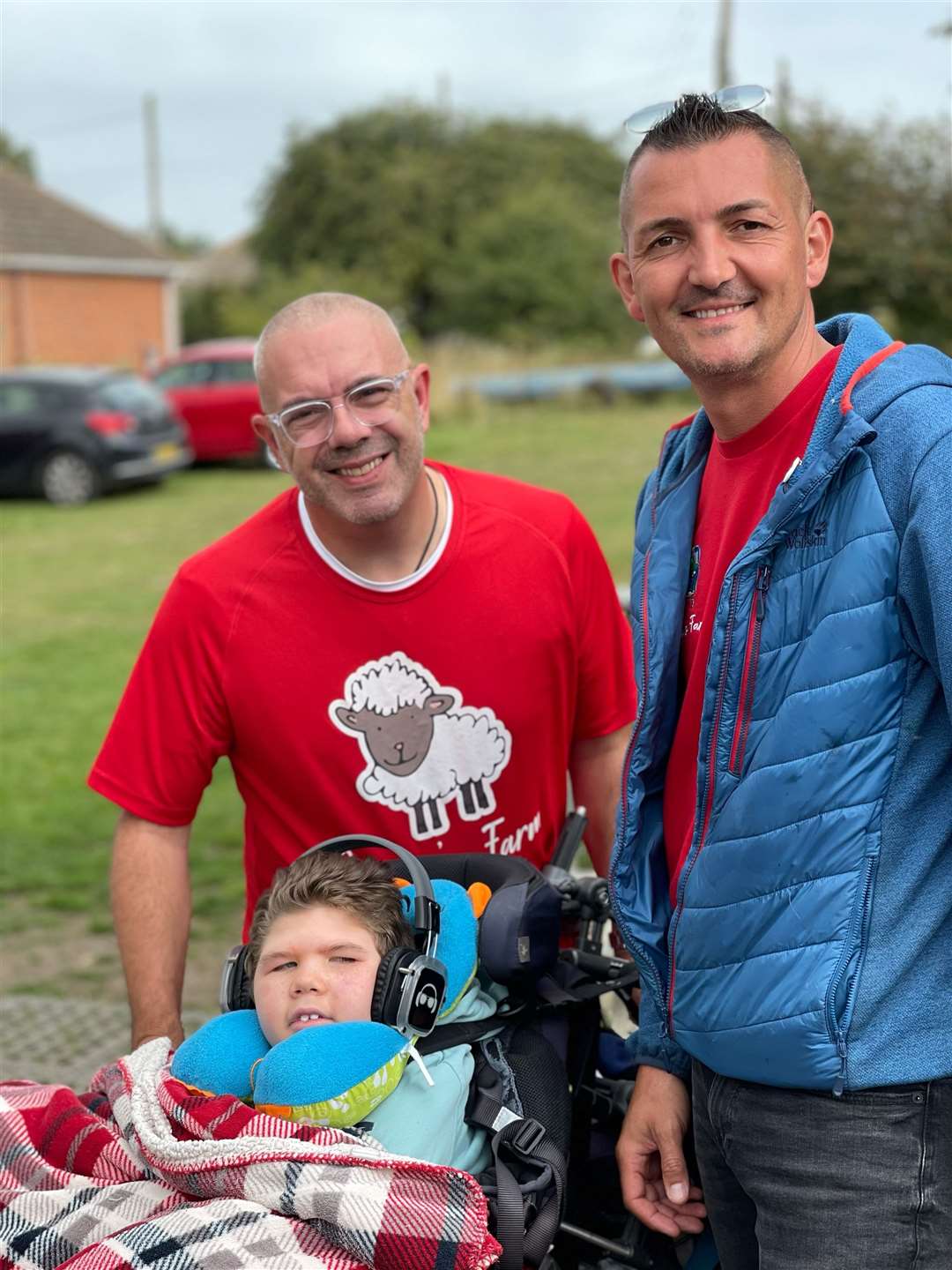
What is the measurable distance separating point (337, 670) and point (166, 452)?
54.4 ft

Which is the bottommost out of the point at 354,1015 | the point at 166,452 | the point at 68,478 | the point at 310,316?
the point at 68,478

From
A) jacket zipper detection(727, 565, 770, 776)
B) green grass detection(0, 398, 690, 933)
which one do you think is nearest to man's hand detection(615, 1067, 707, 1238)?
jacket zipper detection(727, 565, 770, 776)

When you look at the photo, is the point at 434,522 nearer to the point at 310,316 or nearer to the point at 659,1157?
the point at 310,316

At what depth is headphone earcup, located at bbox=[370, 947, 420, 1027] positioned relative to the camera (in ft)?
7.45

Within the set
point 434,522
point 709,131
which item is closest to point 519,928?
point 434,522

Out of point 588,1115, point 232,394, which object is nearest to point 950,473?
point 588,1115

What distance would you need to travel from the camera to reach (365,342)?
10.0 feet

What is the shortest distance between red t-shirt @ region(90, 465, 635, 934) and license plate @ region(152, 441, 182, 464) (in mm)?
16204

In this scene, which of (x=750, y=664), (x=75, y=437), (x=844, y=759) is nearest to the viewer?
(x=844, y=759)

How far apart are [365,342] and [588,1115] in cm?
167

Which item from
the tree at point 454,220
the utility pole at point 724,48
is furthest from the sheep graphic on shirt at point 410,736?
the tree at point 454,220

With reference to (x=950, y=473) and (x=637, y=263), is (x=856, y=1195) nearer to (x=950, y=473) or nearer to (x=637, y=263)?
(x=950, y=473)

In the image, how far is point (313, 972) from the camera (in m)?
2.35

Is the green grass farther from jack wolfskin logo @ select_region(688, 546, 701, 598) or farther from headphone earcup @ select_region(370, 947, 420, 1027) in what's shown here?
jack wolfskin logo @ select_region(688, 546, 701, 598)
